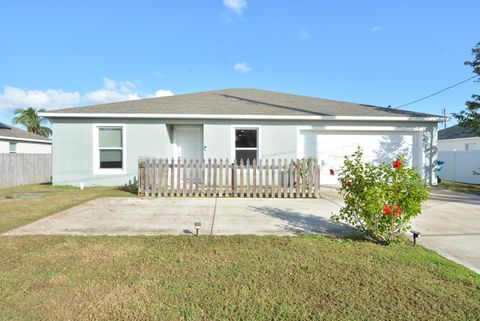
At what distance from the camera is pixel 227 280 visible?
3154 mm

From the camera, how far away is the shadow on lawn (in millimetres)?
5057

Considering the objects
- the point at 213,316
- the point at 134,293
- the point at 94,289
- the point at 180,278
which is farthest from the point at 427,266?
the point at 94,289

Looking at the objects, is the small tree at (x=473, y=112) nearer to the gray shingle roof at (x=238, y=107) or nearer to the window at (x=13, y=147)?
the gray shingle roof at (x=238, y=107)

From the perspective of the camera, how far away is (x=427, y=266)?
3.57 meters

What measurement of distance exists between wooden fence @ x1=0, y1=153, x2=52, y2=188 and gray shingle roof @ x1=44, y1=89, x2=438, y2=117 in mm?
4041

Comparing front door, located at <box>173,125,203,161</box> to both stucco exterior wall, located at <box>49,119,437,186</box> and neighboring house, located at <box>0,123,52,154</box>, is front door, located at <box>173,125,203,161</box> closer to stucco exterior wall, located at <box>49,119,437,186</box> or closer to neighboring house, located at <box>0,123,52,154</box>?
stucco exterior wall, located at <box>49,119,437,186</box>

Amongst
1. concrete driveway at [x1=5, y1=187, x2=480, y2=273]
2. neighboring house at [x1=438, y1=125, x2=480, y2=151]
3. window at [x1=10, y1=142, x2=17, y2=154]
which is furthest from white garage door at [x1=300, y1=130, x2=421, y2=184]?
window at [x1=10, y1=142, x2=17, y2=154]

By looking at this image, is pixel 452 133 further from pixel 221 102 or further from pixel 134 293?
pixel 134 293

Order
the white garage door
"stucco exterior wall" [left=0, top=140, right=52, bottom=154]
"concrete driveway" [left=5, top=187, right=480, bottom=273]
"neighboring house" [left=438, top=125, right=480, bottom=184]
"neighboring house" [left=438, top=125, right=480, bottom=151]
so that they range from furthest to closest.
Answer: "neighboring house" [left=438, top=125, right=480, bottom=151] → "stucco exterior wall" [left=0, top=140, right=52, bottom=154] → "neighboring house" [left=438, top=125, right=480, bottom=184] → the white garage door → "concrete driveway" [left=5, top=187, right=480, bottom=273]

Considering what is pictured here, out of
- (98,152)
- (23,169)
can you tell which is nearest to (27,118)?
(23,169)

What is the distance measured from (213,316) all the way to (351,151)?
33.5ft

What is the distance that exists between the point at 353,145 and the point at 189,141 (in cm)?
665

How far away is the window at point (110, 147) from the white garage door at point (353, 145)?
7134 millimetres

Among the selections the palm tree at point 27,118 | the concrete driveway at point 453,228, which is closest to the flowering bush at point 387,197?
the concrete driveway at point 453,228
